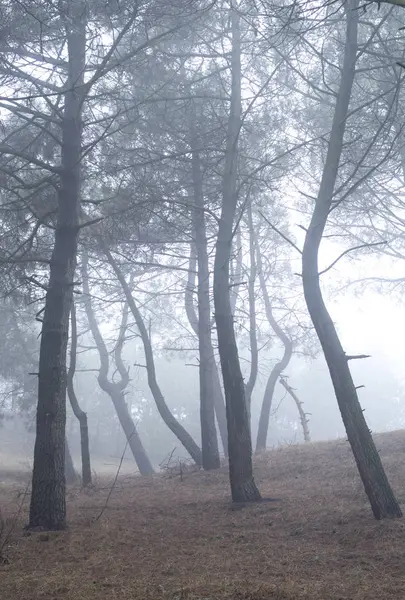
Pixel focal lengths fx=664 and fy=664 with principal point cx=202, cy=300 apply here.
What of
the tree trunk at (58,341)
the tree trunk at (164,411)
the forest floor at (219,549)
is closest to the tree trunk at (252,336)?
the tree trunk at (164,411)

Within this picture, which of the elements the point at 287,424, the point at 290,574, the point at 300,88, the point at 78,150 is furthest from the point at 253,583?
the point at 287,424

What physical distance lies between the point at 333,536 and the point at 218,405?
10.6 meters

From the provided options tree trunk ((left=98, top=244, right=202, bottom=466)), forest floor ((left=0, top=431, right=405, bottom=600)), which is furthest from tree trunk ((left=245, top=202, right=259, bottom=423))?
forest floor ((left=0, top=431, right=405, bottom=600))

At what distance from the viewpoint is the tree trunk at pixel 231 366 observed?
830cm

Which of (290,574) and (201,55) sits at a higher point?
(201,55)

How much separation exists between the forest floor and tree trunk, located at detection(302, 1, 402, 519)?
0.34m

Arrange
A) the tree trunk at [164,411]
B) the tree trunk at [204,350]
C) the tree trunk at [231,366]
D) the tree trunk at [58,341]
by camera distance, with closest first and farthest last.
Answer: the tree trunk at [58,341] → the tree trunk at [231,366] → the tree trunk at [204,350] → the tree trunk at [164,411]

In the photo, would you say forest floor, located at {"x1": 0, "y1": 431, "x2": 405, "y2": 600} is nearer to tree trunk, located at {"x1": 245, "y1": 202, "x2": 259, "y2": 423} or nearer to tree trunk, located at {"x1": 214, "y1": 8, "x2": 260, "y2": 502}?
tree trunk, located at {"x1": 214, "y1": 8, "x2": 260, "y2": 502}

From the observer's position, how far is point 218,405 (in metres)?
16.6

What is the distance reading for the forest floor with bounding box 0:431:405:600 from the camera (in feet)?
14.3

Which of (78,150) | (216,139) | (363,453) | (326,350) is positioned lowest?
(363,453)

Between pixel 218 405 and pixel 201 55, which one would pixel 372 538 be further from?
pixel 218 405

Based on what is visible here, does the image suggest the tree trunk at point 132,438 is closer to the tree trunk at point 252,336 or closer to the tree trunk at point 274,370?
the tree trunk at point 274,370

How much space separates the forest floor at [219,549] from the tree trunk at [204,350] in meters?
2.74
